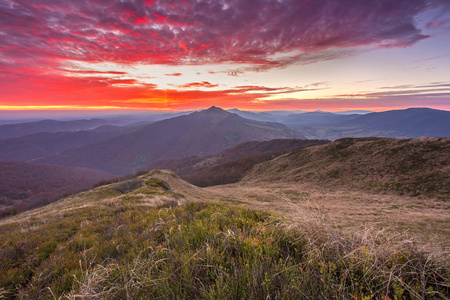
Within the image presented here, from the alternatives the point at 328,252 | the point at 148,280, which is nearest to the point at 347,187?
the point at 328,252

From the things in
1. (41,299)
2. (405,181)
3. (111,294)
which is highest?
(111,294)

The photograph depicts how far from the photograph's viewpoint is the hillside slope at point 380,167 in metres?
25.9

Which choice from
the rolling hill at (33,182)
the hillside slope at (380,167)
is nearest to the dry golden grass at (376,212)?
the hillside slope at (380,167)

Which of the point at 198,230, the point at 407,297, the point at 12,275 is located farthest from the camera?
the point at 198,230

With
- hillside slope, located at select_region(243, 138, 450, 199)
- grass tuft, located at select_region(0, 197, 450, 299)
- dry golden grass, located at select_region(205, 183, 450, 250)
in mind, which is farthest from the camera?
hillside slope, located at select_region(243, 138, 450, 199)

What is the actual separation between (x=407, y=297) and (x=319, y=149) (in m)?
54.8

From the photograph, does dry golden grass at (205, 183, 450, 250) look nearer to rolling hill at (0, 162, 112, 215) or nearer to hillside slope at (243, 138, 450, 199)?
hillside slope at (243, 138, 450, 199)

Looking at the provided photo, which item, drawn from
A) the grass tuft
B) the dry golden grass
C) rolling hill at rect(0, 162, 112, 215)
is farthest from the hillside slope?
rolling hill at rect(0, 162, 112, 215)

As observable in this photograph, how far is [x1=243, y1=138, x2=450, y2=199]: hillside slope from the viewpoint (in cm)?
2592

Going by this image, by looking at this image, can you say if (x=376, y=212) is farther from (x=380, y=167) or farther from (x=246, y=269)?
(x=246, y=269)

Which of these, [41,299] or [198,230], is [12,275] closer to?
[41,299]

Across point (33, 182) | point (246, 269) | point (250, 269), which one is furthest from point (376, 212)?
point (33, 182)

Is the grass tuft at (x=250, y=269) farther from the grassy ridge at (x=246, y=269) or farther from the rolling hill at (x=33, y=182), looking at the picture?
the rolling hill at (x=33, y=182)

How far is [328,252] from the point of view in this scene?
3389 millimetres
